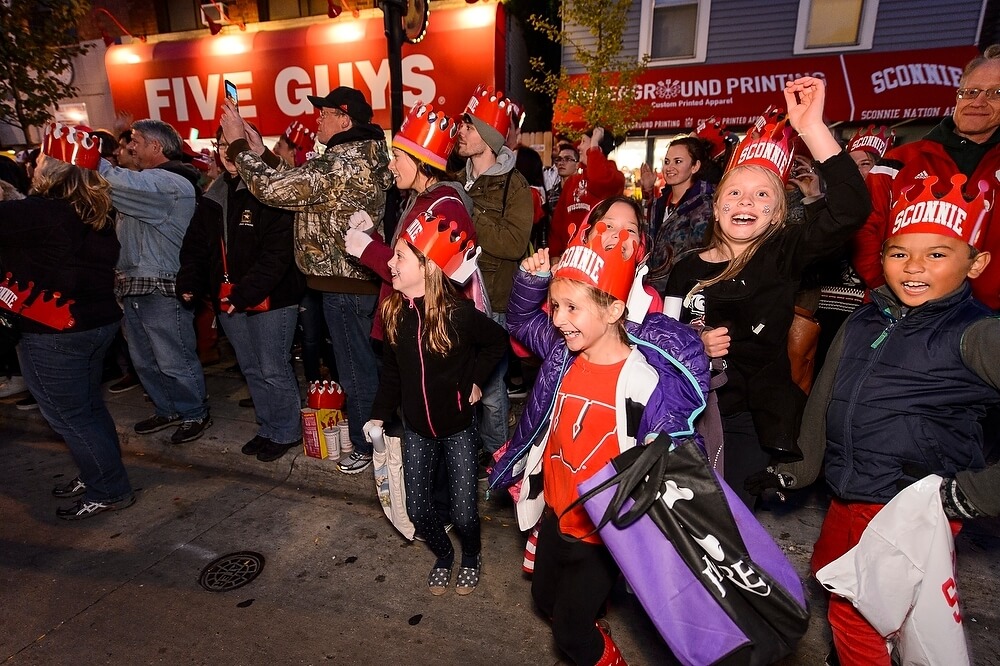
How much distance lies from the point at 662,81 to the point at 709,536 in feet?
35.5

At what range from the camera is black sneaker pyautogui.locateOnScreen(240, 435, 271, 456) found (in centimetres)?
434

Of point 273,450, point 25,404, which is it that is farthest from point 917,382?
point 25,404

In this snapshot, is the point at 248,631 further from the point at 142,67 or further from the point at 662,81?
the point at 142,67

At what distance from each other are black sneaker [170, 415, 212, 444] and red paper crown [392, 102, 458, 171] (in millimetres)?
3119

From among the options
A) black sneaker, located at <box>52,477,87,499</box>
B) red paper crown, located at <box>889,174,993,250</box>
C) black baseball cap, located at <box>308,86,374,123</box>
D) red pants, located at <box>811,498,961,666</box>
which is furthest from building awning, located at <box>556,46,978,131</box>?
red pants, located at <box>811,498,961,666</box>

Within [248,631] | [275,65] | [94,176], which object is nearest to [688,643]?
[248,631]

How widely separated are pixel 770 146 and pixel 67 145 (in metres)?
4.02

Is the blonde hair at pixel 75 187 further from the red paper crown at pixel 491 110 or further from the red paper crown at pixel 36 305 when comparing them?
the red paper crown at pixel 491 110

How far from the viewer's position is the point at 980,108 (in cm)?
287

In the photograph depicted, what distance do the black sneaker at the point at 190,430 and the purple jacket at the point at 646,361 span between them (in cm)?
335

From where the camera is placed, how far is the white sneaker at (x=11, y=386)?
5629 mm

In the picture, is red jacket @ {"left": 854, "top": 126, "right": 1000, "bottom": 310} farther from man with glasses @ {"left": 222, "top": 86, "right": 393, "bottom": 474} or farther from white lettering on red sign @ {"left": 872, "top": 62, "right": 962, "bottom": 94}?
white lettering on red sign @ {"left": 872, "top": 62, "right": 962, "bottom": 94}

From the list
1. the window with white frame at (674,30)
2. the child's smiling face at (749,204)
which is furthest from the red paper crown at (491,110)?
the window with white frame at (674,30)

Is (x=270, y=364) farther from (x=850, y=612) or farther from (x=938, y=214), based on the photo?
(x=938, y=214)
